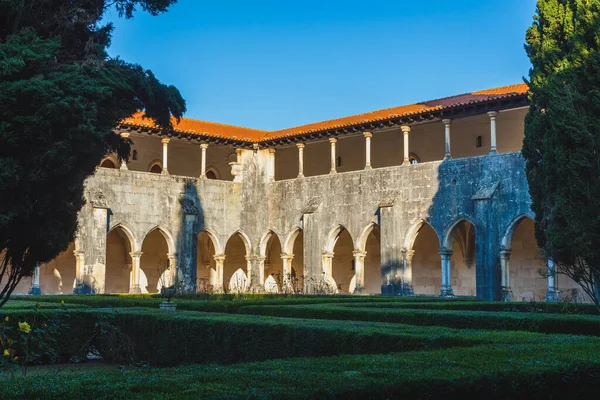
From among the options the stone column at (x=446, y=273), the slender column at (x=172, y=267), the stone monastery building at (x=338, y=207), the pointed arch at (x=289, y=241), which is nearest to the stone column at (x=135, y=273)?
the stone monastery building at (x=338, y=207)

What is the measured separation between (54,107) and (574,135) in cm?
843

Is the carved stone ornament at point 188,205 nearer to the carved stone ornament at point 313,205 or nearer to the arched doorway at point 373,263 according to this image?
the carved stone ornament at point 313,205

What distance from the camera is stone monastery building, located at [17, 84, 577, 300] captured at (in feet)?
84.5

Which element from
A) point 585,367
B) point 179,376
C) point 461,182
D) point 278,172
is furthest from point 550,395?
point 278,172

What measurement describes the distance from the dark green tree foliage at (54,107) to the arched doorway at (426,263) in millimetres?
23407

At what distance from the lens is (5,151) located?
7.87 m

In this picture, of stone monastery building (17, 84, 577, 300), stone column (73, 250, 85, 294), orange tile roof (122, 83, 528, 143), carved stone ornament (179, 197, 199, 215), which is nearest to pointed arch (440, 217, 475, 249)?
stone monastery building (17, 84, 577, 300)

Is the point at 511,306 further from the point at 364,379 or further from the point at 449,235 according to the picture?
the point at 364,379

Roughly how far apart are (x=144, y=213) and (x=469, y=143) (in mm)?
13146

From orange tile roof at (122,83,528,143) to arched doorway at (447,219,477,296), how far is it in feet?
17.2

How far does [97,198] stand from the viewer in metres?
27.5

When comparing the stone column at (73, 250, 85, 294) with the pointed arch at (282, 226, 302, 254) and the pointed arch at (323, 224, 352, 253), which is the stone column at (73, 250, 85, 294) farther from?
the pointed arch at (323, 224, 352, 253)

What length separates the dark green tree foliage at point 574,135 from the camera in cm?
1247

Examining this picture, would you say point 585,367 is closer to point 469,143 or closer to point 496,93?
point 496,93
